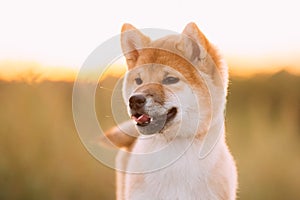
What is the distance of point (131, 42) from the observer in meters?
2.71

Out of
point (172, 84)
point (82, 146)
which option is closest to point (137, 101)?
point (172, 84)

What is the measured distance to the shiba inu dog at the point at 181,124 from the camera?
8.34 feet

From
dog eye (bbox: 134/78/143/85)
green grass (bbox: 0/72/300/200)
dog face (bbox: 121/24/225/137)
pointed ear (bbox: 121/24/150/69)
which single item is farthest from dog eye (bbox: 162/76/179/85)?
green grass (bbox: 0/72/300/200)

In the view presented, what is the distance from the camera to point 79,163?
4.36 meters

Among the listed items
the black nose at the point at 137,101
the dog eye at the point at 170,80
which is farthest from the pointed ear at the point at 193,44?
the black nose at the point at 137,101

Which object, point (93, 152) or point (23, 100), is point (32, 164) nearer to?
point (23, 100)

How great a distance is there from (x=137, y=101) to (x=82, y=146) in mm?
1984

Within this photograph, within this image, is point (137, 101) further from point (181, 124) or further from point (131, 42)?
point (131, 42)

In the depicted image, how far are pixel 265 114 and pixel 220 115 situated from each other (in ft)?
6.27

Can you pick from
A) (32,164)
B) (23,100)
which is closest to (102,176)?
(32,164)

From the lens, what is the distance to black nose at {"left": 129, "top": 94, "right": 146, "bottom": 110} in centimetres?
240

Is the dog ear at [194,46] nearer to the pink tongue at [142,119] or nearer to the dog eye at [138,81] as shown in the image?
the dog eye at [138,81]

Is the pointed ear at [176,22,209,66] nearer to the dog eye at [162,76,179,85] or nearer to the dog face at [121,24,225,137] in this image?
the dog face at [121,24,225,137]

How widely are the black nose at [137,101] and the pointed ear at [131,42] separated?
1.06ft
